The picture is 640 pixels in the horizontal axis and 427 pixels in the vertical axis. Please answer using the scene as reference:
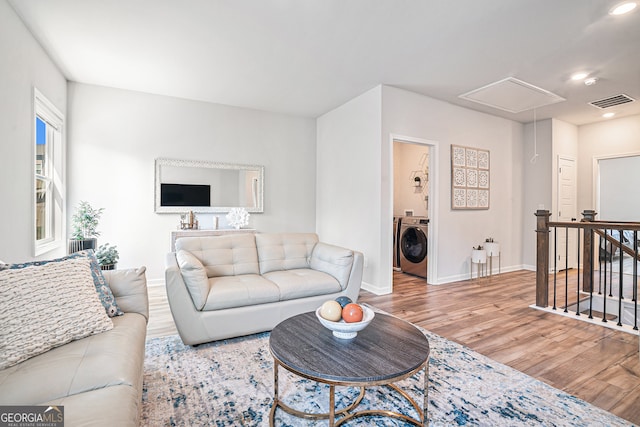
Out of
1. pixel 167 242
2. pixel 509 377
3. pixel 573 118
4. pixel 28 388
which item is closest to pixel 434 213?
pixel 509 377

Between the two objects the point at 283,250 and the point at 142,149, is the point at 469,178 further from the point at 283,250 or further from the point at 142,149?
the point at 142,149

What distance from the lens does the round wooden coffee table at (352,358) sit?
128 cm

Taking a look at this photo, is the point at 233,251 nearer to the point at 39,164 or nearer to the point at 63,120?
the point at 39,164

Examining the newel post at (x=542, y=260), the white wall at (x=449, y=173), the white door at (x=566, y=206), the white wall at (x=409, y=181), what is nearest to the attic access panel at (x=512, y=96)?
the white wall at (x=449, y=173)

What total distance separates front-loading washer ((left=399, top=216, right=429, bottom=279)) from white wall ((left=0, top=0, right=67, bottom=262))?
4.79 m

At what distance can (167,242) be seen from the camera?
15.0 ft

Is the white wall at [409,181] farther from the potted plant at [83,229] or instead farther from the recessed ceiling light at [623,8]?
the potted plant at [83,229]

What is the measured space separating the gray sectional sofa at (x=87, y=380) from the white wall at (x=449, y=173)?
3232 mm

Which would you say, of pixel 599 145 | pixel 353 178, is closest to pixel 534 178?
pixel 599 145

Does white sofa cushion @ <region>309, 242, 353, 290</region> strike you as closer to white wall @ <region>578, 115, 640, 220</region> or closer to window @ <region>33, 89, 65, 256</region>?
window @ <region>33, 89, 65, 256</region>

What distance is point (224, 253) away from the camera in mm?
2996

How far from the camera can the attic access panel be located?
13.0 ft

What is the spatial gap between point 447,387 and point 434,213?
10.1 ft

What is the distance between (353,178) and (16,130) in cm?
373
